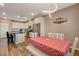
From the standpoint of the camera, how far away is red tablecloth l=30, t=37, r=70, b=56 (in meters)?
1.58

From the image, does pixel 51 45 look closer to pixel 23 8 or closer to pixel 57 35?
pixel 57 35

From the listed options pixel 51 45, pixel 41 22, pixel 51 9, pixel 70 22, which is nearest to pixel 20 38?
pixel 41 22

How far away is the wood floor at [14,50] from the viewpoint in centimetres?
176

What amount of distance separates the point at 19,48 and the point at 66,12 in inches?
39.8

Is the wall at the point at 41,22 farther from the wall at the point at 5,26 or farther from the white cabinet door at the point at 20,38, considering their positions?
the white cabinet door at the point at 20,38

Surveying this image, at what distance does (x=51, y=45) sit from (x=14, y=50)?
647 millimetres

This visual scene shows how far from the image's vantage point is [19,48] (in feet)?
6.33

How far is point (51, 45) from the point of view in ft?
5.66

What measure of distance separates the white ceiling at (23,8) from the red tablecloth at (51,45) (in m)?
0.46

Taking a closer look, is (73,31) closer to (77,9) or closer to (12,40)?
(77,9)

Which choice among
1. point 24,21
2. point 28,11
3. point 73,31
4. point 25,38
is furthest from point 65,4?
point 25,38

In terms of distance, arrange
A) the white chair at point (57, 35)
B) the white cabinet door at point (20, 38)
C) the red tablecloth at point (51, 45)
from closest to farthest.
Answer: the red tablecloth at point (51, 45) < the white chair at point (57, 35) < the white cabinet door at point (20, 38)

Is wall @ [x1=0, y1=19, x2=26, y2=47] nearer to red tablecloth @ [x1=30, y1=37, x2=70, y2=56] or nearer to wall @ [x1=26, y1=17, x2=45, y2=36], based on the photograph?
wall @ [x1=26, y1=17, x2=45, y2=36]

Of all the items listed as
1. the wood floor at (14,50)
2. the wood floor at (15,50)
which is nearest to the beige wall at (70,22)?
the wood floor at (15,50)
